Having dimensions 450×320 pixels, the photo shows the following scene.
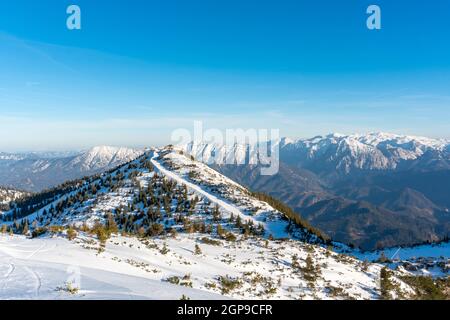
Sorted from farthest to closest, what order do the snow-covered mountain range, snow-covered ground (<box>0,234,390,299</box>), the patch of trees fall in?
the patch of trees, the snow-covered mountain range, snow-covered ground (<box>0,234,390,299</box>)

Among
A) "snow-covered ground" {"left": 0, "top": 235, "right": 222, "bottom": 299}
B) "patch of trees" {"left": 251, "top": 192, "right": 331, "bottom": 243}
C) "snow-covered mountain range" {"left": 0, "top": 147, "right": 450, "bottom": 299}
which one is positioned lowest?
"patch of trees" {"left": 251, "top": 192, "right": 331, "bottom": 243}

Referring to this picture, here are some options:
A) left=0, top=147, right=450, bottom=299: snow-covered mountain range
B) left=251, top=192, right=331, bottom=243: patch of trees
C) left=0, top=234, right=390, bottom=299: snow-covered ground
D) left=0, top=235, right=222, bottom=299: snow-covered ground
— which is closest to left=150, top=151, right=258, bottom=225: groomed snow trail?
left=0, top=147, right=450, bottom=299: snow-covered mountain range

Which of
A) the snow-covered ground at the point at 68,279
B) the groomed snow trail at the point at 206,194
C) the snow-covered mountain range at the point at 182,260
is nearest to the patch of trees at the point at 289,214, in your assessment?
the snow-covered mountain range at the point at 182,260

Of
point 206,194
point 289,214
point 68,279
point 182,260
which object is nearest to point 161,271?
point 182,260

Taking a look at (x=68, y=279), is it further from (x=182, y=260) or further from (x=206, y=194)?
(x=206, y=194)

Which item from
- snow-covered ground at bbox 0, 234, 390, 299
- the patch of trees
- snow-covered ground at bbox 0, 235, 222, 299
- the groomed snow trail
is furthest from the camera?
the patch of trees

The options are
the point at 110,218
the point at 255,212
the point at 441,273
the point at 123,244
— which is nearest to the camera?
the point at 123,244

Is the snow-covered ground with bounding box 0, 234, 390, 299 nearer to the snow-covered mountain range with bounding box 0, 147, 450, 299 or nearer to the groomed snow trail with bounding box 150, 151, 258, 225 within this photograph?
the snow-covered mountain range with bounding box 0, 147, 450, 299
